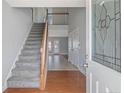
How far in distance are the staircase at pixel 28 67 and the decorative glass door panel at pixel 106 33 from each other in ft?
11.3

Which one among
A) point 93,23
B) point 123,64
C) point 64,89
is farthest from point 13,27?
point 123,64

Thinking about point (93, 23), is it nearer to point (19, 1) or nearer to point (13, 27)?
point (19, 1)

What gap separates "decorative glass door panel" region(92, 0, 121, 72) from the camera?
1671 mm

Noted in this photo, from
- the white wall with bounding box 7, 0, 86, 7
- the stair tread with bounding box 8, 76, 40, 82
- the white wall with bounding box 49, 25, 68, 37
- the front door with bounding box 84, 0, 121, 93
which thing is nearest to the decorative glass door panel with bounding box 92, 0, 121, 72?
the front door with bounding box 84, 0, 121, 93

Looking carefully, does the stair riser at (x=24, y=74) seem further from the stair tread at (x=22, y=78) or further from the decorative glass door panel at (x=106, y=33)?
the decorative glass door panel at (x=106, y=33)

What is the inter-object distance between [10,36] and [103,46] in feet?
13.4

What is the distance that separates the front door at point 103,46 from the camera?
5.43 ft

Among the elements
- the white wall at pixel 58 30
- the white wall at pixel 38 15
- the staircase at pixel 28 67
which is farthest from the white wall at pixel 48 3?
the white wall at pixel 58 30

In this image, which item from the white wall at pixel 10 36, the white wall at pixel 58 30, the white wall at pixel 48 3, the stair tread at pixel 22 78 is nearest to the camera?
the white wall at pixel 10 36

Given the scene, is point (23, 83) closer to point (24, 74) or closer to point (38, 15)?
point (24, 74)

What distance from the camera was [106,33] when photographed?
2031 millimetres

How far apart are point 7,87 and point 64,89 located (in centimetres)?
167

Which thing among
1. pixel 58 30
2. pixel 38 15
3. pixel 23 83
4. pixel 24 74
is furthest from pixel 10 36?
pixel 58 30

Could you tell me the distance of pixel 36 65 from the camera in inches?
250
